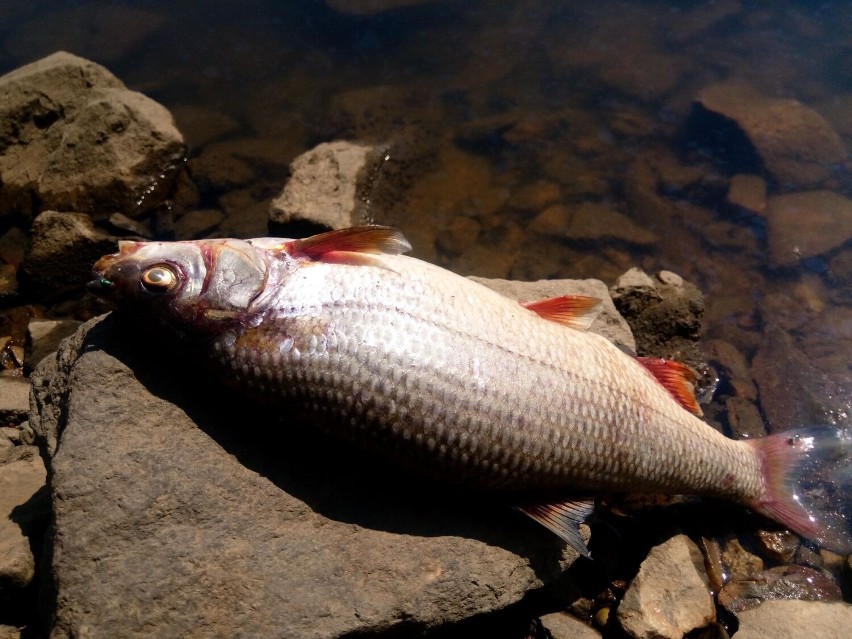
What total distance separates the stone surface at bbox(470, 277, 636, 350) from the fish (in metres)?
1.06

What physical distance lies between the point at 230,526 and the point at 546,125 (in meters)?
7.19

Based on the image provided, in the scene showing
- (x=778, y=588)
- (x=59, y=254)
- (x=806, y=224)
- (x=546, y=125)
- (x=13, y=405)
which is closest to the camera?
(x=778, y=588)

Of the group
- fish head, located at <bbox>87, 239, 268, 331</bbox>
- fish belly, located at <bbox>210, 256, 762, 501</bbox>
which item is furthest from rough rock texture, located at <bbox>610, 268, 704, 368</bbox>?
fish head, located at <bbox>87, 239, 268, 331</bbox>

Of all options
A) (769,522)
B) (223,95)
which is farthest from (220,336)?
(223,95)

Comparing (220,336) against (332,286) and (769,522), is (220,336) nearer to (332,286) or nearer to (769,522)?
(332,286)

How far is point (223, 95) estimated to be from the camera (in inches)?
391

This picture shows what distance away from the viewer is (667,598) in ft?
15.0

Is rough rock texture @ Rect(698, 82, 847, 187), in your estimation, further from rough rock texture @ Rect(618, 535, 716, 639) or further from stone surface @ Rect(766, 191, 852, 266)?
rough rock texture @ Rect(618, 535, 716, 639)

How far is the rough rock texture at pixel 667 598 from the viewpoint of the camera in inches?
174

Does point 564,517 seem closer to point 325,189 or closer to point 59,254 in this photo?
point 325,189

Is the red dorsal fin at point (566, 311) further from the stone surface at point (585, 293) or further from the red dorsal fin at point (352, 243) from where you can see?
the red dorsal fin at point (352, 243)

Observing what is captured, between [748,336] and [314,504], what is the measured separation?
16.3ft

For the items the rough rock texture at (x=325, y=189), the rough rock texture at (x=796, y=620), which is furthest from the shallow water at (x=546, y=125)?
the rough rock texture at (x=796, y=620)

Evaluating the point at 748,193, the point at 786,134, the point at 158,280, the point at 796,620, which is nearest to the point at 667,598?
the point at 796,620
